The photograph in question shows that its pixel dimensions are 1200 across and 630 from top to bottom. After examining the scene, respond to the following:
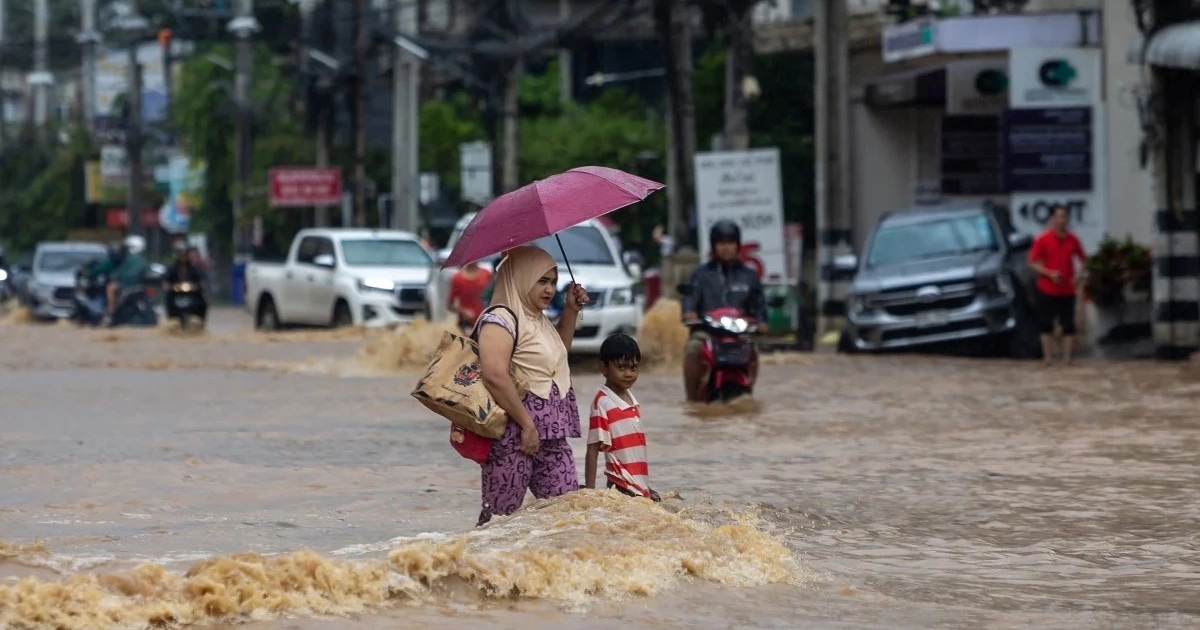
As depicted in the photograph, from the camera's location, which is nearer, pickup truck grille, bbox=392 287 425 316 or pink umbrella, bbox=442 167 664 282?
pink umbrella, bbox=442 167 664 282

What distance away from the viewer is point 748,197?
28000 mm

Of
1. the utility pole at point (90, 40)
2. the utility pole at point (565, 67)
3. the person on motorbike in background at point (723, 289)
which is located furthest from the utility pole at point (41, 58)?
the person on motorbike in background at point (723, 289)

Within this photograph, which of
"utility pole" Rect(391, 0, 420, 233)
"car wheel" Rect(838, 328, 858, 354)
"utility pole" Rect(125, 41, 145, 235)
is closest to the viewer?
"car wheel" Rect(838, 328, 858, 354)

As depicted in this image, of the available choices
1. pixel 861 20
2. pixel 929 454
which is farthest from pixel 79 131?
pixel 929 454

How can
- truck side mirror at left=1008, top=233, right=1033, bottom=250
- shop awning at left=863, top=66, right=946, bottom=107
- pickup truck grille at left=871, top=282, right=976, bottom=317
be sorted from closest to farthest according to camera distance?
pickup truck grille at left=871, top=282, right=976, bottom=317, truck side mirror at left=1008, top=233, right=1033, bottom=250, shop awning at left=863, top=66, right=946, bottom=107

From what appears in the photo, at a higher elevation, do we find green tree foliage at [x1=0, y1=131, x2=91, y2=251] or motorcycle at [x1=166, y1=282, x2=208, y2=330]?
green tree foliage at [x1=0, y1=131, x2=91, y2=251]

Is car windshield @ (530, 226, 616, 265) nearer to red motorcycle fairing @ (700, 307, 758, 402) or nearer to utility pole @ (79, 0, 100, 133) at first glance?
red motorcycle fairing @ (700, 307, 758, 402)

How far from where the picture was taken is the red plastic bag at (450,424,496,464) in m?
8.59

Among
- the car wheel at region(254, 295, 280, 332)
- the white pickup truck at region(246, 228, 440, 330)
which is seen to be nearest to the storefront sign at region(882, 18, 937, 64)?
the white pickup truck at region(246, 228, 440, 330)

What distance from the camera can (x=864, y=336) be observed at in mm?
25047

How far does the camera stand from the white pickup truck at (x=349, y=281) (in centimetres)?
3059

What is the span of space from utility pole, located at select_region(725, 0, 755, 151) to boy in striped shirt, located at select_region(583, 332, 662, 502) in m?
20.3

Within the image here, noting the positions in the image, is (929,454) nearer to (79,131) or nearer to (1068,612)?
(1068,612)

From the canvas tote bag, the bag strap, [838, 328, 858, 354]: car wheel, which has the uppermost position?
the bag strap
